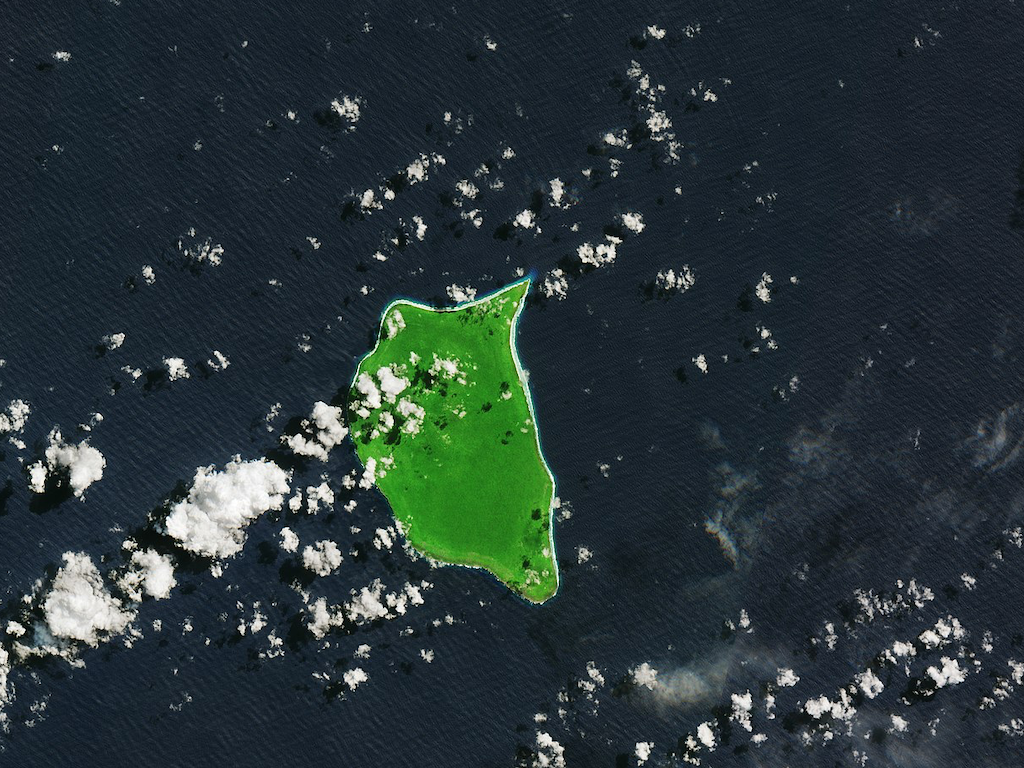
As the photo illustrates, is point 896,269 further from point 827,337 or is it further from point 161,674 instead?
point 161,674

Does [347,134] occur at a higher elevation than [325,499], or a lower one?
higher

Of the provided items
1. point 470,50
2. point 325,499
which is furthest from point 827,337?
point 325,499

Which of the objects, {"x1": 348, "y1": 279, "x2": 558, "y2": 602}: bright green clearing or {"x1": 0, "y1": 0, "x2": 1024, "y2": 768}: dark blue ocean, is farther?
{"x1": 348, "y1": 279, "x2": 558, "y2": 602}: bright green clearing

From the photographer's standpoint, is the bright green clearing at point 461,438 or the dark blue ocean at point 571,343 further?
the bright green clearing at point 461,438
